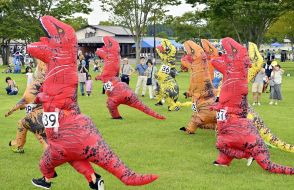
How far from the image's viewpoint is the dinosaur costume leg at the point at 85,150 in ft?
18.4

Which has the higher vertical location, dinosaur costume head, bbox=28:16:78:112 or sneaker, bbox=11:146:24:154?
dinosaur costume head, bbox=28:16:78:112

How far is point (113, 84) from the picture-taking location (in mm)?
12500

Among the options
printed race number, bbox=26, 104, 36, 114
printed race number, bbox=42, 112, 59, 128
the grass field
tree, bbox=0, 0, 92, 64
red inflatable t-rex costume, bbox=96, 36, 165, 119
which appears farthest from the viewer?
tree, bbox=0, 0, 92, 64

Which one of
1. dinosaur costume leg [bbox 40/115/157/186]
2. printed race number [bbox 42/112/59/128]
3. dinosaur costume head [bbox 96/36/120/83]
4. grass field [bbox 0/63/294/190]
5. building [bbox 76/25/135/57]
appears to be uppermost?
building [bbox 76/25/135/57]

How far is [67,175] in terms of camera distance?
23.0 ft

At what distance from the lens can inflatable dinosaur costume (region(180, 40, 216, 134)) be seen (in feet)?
33.0

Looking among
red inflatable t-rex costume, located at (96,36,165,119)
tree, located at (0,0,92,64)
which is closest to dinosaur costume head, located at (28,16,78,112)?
red inflatable t-rex costume, located at (96,36,165,119)

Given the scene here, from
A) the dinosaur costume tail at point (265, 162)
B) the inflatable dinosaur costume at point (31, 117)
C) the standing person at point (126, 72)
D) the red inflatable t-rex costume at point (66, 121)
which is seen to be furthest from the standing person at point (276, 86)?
the red inflatable t-rex costume at point (66, 121)

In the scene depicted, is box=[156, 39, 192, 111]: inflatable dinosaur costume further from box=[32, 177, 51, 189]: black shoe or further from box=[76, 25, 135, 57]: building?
box=[76, 25, 135, 57]: building

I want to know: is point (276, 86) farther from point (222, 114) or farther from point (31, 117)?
point (31, 117)

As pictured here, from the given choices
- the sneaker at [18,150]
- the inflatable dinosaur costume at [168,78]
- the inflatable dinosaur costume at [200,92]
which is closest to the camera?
the sneaker at [18,150]

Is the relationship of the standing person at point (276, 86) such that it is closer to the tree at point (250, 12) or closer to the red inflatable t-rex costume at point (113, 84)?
the red inflatable t-rex costume at point (113, 84)

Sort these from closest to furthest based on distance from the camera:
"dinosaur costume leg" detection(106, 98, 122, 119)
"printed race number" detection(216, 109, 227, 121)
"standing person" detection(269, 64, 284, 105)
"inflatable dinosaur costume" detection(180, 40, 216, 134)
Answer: "printed race number" detection(216, 109, 227, 121)
"inflatable dinosaur costume" detection(180, 40, 216, 134)
"dinosaur costume leg" detection(106, 98, 122, 119)
"standing person" detection(269, 64, 284, 105)

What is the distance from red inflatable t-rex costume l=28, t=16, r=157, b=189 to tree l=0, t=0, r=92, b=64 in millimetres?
29234
